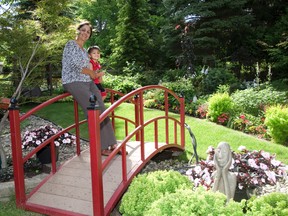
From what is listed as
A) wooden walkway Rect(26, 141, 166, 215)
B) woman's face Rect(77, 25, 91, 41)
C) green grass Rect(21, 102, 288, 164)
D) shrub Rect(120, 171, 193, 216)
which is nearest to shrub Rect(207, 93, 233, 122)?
green grass Rect(21, 102, 288, 164)

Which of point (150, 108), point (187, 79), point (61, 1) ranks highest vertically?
point (61, 1)

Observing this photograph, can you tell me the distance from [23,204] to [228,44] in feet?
46.1

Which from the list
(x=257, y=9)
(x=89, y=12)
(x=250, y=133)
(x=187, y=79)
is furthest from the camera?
(x=89, y=12)

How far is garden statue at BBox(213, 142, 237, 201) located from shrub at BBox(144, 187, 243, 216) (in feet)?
2.40

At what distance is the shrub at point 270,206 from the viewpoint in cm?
231

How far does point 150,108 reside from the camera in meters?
10.8

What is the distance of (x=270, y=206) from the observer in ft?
7.72

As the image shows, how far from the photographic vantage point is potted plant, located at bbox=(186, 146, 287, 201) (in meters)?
3.83

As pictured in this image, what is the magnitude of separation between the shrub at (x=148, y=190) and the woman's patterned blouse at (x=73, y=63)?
5.27 ft

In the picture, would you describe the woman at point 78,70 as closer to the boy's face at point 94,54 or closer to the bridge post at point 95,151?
the boy's face at point 94,54

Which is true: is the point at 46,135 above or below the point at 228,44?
below

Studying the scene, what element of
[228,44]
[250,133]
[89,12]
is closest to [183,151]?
[250,133]

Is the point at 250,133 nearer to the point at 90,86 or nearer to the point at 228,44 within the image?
the point at 90,86

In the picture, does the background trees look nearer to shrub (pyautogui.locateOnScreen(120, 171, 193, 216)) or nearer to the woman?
the woman
